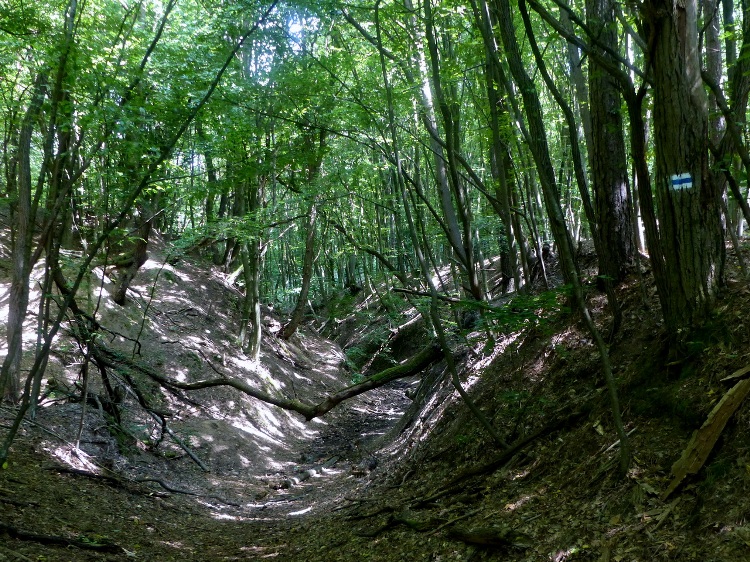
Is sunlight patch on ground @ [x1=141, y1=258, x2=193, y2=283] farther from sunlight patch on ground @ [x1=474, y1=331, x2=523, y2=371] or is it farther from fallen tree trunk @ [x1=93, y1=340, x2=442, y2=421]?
sunlight patch on ground @ [x1=474, y1=331, x2=523, y2=371]

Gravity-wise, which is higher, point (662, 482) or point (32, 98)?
point (32, 98)

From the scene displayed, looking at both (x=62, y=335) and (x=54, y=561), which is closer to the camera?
(x=54, y=561)

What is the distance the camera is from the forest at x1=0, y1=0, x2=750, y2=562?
419 cm

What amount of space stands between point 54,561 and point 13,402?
458cm

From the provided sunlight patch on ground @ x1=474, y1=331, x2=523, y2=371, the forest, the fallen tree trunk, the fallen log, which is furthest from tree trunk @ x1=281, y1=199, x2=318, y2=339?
the fallen log

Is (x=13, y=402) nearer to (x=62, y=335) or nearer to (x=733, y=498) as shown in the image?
(x=62, y=335)

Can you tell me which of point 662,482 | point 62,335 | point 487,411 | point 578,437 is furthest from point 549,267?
point 62,335

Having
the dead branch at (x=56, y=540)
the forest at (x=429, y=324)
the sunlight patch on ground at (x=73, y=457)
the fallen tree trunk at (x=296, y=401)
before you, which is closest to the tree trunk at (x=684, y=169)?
the forest at (x=429, y=324)

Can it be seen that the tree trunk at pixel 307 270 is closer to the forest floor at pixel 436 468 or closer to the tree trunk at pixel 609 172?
the forest floor at pixel 436 468

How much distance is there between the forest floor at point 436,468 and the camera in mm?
3737

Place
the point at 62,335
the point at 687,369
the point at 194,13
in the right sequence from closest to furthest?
1. the point at 687,369
2. the point at 62,335
3. the point at 194,13

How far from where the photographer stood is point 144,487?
25.5ft

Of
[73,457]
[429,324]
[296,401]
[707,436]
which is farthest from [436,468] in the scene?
[429,324]

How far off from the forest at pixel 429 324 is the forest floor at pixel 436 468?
1.2 inches
